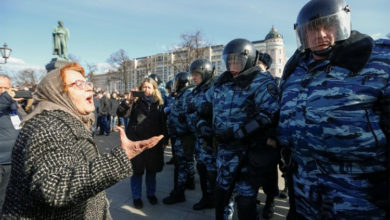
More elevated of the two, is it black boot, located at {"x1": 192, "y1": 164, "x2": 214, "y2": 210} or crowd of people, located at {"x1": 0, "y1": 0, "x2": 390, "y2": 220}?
crowd of people, located at {"x1": 0, "y1": 0, "x2": 390, "y2": 220}

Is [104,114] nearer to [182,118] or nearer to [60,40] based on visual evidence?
[60,40]

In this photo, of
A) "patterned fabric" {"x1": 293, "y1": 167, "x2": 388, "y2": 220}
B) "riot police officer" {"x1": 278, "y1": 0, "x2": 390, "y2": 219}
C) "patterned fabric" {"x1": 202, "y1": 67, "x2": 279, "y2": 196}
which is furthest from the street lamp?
"patterned fabric" {"x1": 293, "y1": 167, "x2": 388, "y2": 220}

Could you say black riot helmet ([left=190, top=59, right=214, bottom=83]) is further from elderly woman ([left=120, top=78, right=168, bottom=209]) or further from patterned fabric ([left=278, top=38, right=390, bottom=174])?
patterned fabric ([left=278, top=38, right=390, bottom=174])

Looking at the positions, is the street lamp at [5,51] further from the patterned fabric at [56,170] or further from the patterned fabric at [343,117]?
the patterned fabric at [343,117]

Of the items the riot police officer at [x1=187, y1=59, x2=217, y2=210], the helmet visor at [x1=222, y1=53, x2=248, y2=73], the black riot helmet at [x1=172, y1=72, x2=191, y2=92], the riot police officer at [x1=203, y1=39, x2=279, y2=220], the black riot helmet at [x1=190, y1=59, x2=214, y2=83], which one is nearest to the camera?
the riot police officer at [x1=203, y1=39, x2=279, y2=220]

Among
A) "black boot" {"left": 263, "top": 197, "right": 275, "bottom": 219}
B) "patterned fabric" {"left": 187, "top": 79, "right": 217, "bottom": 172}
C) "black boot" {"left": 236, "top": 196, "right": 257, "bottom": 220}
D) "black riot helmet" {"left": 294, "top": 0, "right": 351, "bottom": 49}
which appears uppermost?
"black riot helmet" {"left": 294, "top": 0, "right": 351, "bottom": 49}

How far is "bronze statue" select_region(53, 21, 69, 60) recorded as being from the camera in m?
14.0

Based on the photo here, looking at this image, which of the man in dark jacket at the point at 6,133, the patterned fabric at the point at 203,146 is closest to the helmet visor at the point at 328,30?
the patterned fabric at the point at 203,146

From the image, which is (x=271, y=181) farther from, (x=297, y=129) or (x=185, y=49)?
(x=185, y=49)

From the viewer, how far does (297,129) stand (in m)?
1.63

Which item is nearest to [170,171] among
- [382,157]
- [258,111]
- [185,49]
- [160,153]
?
[160,153]

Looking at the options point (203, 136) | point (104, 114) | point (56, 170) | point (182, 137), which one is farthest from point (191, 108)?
point (104, 114)

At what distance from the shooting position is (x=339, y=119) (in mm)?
1393

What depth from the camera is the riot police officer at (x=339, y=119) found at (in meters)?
1.33
